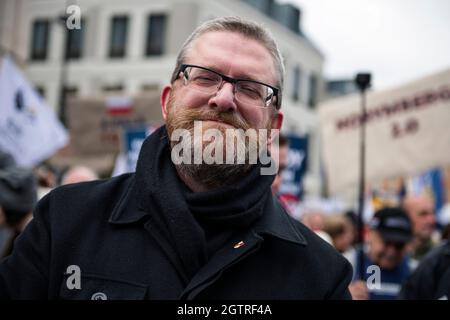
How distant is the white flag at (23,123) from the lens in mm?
6699

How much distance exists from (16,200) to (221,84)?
235cm

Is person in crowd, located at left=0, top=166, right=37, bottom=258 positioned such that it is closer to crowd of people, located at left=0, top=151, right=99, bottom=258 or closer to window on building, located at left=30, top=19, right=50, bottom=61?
crowd of people, located at left=0, top=151, right=99, bottom=258

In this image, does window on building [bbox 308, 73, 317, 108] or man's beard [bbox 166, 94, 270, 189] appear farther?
window on building [bbox 308, 73, 317, 108]

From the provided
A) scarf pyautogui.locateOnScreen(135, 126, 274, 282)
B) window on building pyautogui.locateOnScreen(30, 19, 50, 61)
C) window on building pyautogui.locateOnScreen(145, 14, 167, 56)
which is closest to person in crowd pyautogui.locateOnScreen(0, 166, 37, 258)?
scarf pyautogui.locateOnScreen(135, 126, 274, 282)

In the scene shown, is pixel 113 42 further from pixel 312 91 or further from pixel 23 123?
pixel 23 123

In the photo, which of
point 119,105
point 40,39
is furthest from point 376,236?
point 40,39

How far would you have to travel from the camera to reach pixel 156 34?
30578mm

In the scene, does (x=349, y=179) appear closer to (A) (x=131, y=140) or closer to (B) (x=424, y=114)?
(B) (x=424, y=114)

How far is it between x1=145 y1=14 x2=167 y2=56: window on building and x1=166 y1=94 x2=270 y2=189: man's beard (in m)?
28.9

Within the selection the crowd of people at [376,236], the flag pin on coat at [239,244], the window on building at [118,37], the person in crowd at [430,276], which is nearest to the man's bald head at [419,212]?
the crowd of people at [376,236]

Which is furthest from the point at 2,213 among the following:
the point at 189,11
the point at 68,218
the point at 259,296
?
the point at 189,11

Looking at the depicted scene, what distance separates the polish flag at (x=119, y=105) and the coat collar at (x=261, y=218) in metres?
6.74

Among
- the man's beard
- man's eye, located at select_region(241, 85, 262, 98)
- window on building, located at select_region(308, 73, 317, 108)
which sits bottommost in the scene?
the man's beard

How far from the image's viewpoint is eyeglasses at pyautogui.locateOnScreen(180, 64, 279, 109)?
1945 millimetres
